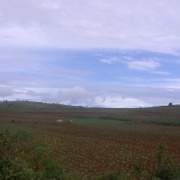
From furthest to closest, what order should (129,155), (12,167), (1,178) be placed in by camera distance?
1. (129,155)
2. (12,167)
3. (1,178)

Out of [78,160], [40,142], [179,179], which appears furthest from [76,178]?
[78,160]

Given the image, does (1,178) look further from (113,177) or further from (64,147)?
(64,147)

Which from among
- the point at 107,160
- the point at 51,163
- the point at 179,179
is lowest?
the point at 107,160

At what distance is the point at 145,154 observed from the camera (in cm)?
2088

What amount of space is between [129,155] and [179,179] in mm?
12872

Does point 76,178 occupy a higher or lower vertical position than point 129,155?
higher

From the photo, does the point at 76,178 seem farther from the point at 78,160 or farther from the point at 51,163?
the point at 78,160

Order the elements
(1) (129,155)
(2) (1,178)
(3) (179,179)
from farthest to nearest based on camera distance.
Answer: (1) (129,155) → (3) (179,179) → (2) (1,178)

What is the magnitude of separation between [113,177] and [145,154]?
48.0 feet

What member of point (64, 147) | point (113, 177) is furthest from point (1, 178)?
point (64, 147)

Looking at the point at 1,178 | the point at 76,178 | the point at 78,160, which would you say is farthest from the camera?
the point at 78,160

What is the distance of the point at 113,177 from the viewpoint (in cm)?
682

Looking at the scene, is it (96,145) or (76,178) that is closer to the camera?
(76,178)

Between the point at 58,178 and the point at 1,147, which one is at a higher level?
the point at 1,147
